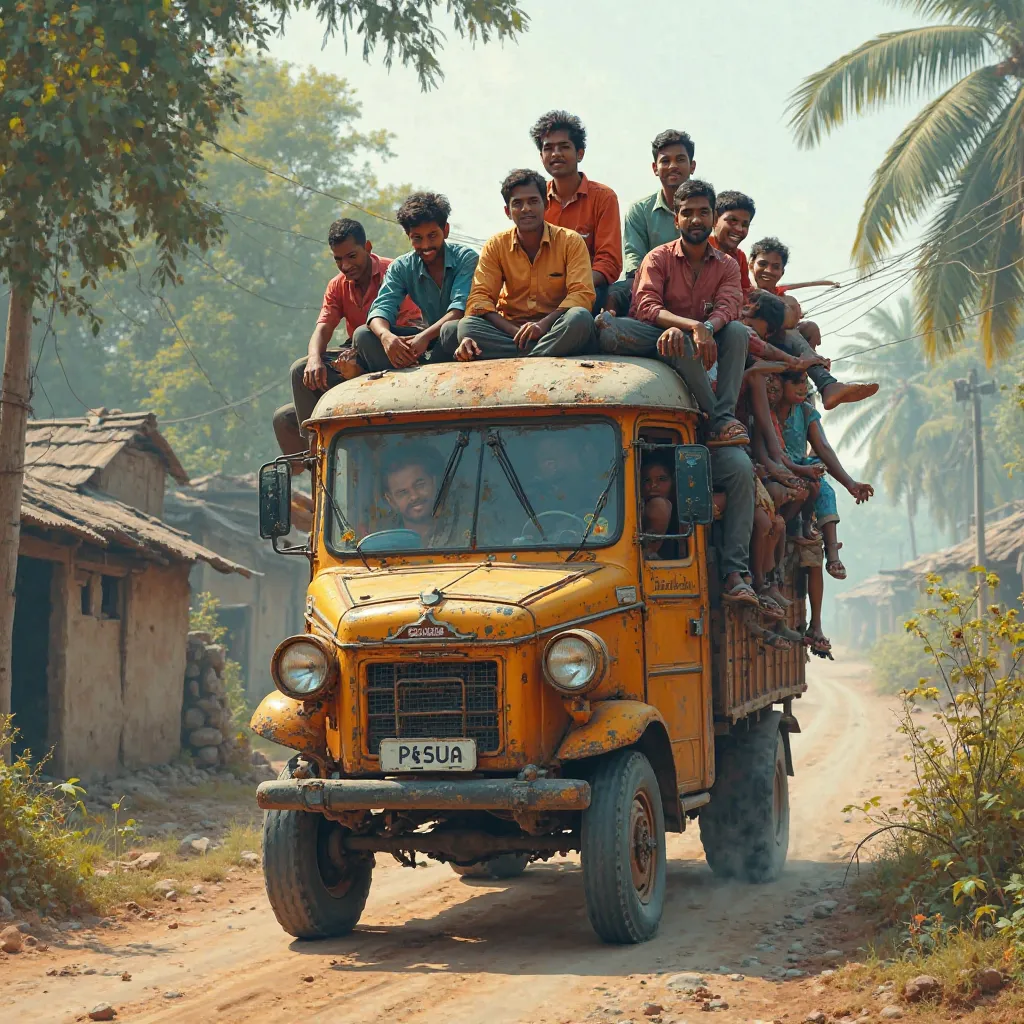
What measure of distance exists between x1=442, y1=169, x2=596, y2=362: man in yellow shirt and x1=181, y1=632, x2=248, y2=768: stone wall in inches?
387

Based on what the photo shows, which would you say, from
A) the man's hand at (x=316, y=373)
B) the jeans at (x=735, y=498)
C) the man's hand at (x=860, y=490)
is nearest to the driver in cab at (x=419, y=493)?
the man's hand at (x=316, y=373)

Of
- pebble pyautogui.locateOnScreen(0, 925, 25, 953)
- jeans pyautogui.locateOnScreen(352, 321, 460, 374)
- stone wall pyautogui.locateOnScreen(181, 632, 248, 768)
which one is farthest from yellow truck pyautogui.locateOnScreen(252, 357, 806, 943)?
stone wall pyautogui.locateOnScreen(181, 632, 248, 768)

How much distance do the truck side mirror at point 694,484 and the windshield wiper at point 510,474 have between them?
0.73 meters

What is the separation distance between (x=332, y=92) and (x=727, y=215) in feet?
115

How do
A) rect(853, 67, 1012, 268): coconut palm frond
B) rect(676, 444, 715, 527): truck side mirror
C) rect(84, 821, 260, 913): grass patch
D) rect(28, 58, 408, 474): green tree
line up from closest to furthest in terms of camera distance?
rect(676, 444, 715, 527): truck side mirror
rect(84, 821, 260, 913): grass patch
rect(853, 67, 1012, 268): coconut palm frond
rect(28, 58, 408, 474): green tree

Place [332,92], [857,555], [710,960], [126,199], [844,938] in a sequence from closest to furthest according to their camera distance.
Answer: [710,960], [844,938], [126,199], [332,92], [857,555]

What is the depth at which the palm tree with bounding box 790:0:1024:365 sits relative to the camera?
20328 mm

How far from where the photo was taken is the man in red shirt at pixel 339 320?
8531 millimetres

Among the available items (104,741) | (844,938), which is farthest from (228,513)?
(844,938)

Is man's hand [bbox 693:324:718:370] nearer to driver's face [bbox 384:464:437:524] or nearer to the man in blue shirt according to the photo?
the man in blue shirt

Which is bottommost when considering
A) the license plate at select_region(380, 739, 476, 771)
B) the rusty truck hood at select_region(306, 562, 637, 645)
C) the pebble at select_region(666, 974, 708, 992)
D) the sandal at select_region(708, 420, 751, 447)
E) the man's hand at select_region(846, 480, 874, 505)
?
the pebble at select_region(666, 974, 708, 992)

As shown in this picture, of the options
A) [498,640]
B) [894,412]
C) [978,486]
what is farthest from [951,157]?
[894,412]

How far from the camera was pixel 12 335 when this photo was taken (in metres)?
→ 10.4

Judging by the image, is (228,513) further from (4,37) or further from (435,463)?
(435,463)
